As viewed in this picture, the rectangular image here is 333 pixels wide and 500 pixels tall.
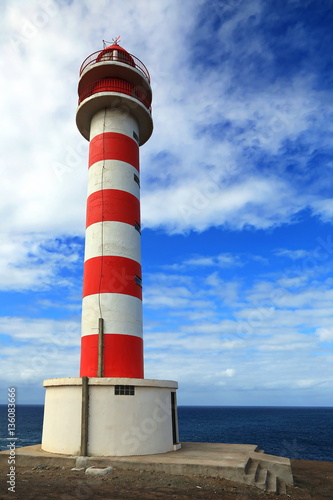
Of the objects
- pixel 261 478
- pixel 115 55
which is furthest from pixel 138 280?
pixel 115 55

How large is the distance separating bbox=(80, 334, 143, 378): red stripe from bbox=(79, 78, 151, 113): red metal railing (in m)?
10.6

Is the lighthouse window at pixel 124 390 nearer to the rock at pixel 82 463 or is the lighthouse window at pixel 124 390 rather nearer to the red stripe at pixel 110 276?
the rock at pixel 82 463

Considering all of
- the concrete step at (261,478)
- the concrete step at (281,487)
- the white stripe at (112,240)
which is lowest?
the concrete step at (281,487)

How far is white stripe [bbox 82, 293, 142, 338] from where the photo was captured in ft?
46.8

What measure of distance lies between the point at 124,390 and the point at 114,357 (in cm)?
133

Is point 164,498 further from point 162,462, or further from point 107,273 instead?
point 107,273

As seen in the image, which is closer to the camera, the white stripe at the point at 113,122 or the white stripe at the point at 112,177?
the white stripe at the point at 112,177

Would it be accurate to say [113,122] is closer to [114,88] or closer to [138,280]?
[114,88]

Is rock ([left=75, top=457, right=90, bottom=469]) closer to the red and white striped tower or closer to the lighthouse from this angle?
the lighthouse

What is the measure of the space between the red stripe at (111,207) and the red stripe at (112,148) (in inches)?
63.2

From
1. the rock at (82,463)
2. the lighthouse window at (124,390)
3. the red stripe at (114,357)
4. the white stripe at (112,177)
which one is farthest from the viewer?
the white stripe at (112,177)

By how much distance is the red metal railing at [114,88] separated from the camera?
661 inches

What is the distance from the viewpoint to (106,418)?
497 inches

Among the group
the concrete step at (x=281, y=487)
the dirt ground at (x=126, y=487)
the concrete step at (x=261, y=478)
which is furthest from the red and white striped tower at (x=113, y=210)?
the concrete step at (x=281, y=487)
